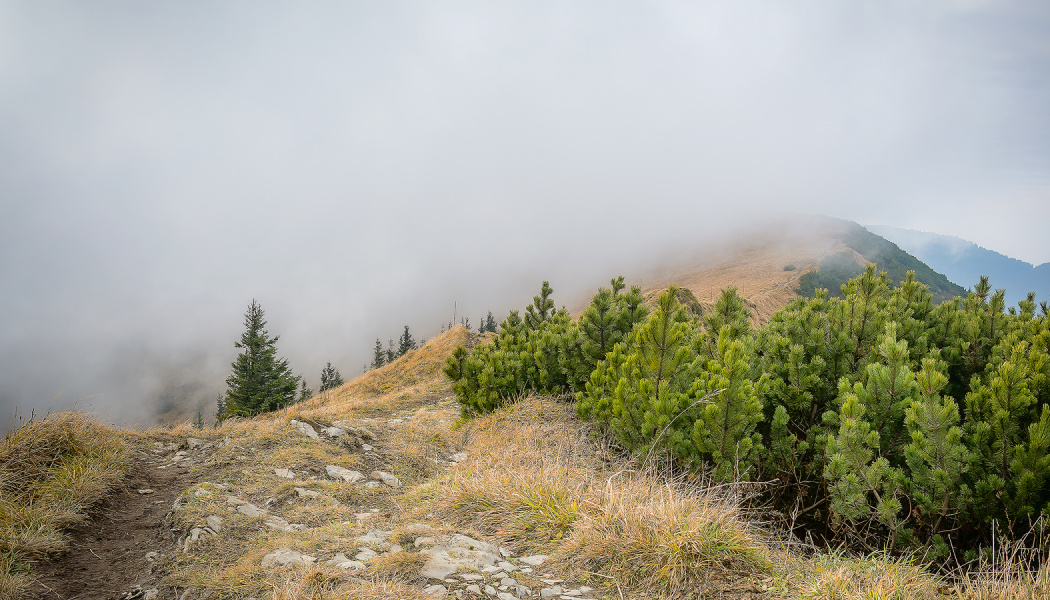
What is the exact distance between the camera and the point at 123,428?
6465 millimetres

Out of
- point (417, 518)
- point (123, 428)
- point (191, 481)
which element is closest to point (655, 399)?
point (417, 518)

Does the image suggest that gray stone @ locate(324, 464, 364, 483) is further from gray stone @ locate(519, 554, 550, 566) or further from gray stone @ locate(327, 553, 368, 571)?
gray stone @ locate(519, 554, 550, 566)

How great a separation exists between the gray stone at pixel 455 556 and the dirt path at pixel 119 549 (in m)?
1.74

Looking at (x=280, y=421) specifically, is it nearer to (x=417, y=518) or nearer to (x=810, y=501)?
(x=417, y=518)

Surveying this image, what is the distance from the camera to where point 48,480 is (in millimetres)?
4461

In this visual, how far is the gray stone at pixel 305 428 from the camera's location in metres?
7.01

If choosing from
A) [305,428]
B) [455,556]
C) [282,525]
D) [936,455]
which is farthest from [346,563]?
[936,455]

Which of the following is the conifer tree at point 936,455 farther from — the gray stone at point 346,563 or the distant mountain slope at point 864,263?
the distant mountain slope at point 864,263

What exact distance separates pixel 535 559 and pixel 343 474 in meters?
3.44

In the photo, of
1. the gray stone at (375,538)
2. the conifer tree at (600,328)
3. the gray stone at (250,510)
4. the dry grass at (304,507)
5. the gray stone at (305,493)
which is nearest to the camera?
the dry grass at (304,507)

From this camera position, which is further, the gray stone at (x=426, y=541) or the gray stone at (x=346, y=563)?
the gray stone at (x=426, y=541)

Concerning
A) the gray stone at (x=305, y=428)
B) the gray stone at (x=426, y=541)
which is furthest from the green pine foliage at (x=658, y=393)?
the gray stone at (x=305, y=428)

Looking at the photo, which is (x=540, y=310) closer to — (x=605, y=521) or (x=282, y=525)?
(x=282, y=525)

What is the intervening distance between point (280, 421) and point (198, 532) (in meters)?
3.68
